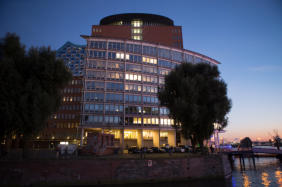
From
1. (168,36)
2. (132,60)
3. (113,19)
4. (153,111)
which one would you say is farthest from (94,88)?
(113,19)

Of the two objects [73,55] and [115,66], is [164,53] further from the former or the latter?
[73,55]

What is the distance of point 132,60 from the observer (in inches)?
2483

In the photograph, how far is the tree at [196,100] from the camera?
28.8 metres

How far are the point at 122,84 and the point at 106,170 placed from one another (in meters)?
39.2

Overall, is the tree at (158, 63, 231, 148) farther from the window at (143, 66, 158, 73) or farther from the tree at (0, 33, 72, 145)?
the window at (143, 66, 158, 73)

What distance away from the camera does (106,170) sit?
76.1 feet

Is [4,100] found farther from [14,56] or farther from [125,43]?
[125,43]

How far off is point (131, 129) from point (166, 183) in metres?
36.6

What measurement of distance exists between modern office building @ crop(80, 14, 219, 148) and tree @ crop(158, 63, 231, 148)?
28.6m

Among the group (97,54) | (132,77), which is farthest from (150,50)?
(97,54)

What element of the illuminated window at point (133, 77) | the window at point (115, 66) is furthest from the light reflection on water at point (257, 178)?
the window at point (115, 66)

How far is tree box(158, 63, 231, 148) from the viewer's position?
1133 inches

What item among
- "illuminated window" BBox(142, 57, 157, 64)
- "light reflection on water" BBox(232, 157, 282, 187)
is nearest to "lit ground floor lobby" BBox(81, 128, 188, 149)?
"illuminated window" BBox(142, 57, 157, 64)

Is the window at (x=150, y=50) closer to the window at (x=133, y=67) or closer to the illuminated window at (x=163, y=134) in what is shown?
the window at (x=133, y=67)
